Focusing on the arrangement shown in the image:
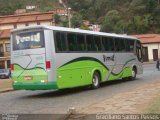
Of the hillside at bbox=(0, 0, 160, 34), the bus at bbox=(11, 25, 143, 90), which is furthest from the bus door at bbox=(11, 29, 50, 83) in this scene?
the hillside at bbox=(0, 0, 160, 34)

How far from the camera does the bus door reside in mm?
18234

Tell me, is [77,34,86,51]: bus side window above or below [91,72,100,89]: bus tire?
above

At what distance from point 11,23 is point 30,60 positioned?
6875 cm

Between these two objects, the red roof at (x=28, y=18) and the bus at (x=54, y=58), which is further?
the red roof at (x=28, y=18)

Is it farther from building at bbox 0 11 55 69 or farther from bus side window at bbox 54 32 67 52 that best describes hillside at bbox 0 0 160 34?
bus side window at bbox 54 32 67 52

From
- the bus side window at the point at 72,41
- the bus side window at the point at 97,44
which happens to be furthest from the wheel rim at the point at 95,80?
the bus side window at the point at 72,41

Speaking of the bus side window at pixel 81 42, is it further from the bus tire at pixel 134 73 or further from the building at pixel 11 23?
the building at pixel 11 23

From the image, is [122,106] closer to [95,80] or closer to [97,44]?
[95,80]

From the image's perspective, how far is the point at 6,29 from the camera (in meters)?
85.2

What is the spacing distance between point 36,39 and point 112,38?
7.27 meters

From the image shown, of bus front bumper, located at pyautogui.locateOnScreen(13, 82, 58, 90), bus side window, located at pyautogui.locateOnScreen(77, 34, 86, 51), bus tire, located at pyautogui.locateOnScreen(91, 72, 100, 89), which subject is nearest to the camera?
bus front bumper, located at pyautogui.locateOnScreen(13, 82, 58, 90)

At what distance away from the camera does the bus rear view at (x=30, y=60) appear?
715 inches

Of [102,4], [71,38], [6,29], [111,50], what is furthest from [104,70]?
[102,4]

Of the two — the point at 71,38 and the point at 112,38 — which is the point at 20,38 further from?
the point at 112,38
